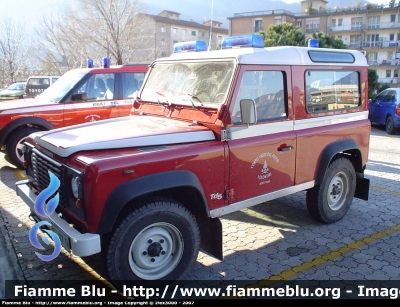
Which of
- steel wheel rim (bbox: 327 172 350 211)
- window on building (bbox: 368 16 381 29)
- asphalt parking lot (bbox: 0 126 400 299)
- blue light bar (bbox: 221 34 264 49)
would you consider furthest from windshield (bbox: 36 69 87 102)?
window on building (bbox: 368 16 381 29)

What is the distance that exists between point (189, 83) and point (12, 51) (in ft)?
125

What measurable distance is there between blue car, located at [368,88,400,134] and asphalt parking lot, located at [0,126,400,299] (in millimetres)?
7420

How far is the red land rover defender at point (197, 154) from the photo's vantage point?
10.5 ft

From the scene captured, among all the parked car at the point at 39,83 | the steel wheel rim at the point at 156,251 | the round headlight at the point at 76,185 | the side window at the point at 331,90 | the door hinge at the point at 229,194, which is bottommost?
the steel wheel rim at the point at 156,251

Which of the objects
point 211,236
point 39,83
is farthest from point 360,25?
point 211,236

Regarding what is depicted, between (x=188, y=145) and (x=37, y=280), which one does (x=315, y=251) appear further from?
(x=37, y=280)

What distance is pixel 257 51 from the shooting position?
4090 mm

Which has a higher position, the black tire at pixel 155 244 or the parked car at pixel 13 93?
the parked car at pixel 13 93

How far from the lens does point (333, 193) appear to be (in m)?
5.30

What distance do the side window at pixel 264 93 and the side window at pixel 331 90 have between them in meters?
0.46

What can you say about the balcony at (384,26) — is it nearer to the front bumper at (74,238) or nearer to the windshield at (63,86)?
the windshield at (63,86)

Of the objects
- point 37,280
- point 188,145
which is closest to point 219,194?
point 188,145

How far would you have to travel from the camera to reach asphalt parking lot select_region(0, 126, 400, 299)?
12.9 ft

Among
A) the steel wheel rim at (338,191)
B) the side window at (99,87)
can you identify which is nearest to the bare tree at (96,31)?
the side window at (99,87)
